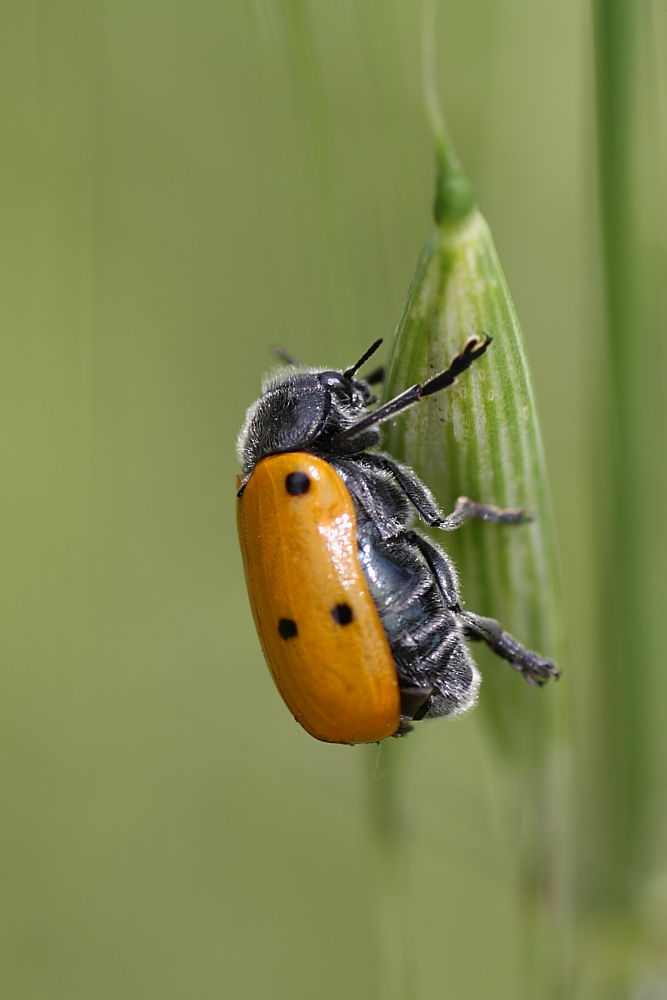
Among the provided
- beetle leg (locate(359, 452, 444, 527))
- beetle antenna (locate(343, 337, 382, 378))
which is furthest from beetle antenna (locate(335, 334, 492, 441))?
beetle antenna (locate(343, 337, 382, 378))

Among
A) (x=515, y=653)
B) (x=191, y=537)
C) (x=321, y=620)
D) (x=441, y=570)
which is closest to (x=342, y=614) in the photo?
(x=321, y=620)

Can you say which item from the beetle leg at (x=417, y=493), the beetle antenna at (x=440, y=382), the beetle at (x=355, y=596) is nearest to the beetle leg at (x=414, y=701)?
the beetle at (x=355, y=596)

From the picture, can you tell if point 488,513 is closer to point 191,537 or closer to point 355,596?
point 355,596

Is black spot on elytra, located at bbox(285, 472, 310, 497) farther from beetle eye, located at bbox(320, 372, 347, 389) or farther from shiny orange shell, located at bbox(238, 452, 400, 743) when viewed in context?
beetle eye, located at bbox(320, 372, 347, 389)

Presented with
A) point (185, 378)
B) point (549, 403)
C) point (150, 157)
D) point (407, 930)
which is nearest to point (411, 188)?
point (407, 930)

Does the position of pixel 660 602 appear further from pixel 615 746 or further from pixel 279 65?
pixel 279 65

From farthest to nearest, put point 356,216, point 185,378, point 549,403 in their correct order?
point 185,378, point 549,403, point 356,216

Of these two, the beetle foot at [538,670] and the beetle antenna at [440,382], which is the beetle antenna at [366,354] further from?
the beetle foot at [538,670]

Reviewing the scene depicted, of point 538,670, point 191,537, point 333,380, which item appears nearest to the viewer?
point 538,670
